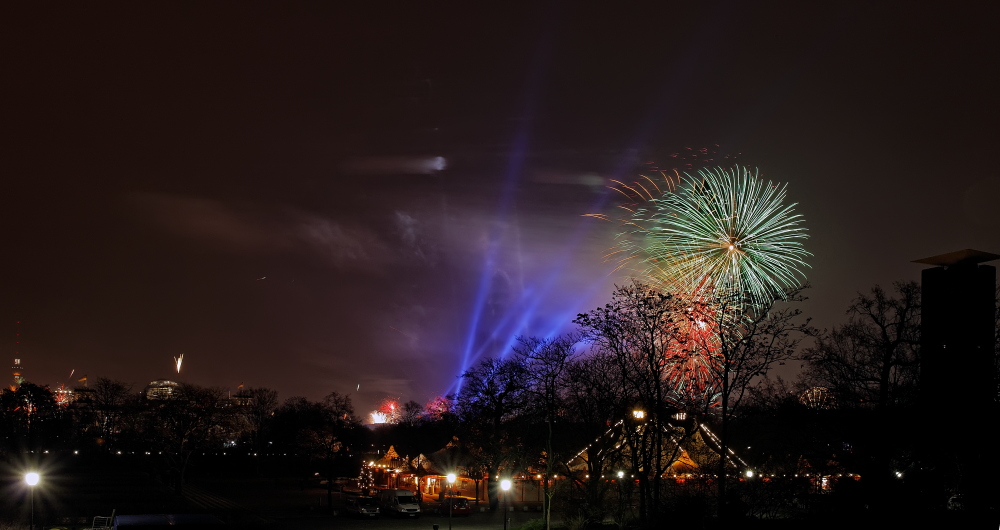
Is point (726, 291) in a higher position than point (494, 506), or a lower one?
higher

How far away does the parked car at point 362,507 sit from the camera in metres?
52.2

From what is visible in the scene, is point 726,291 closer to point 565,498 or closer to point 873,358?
point 873,358

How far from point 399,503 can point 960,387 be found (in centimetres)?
3528

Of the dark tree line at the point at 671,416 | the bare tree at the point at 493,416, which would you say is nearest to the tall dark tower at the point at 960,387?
the dark tree line at the point at 671,416

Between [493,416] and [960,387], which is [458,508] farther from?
[960,387]

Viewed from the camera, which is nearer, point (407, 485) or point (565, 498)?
point (565, 498)

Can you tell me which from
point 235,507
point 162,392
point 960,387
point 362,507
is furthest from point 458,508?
point 162,392

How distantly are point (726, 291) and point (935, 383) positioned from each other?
9.80 meters

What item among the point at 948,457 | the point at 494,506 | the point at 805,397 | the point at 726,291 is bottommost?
the point at 494,506

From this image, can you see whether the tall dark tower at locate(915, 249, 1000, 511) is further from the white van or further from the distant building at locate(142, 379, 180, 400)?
the distant building at locate(142, 379, 180, 400)

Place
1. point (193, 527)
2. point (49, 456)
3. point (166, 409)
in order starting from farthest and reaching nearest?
point (49, 456) < point (166, 409) < point (193, 527)

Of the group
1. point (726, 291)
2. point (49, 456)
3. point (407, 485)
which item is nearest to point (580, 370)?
point (726, 291)

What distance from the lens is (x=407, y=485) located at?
7250cm

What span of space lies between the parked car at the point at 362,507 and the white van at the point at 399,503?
3.22 feet
